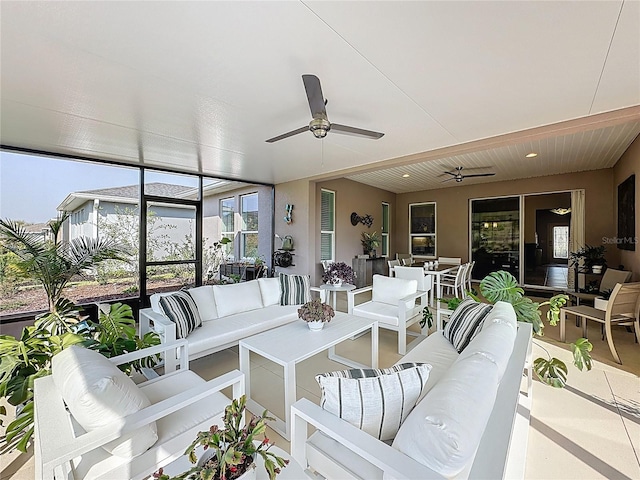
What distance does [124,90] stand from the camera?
89.8 inches

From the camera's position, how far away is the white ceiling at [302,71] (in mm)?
1530

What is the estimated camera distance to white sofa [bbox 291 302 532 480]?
0.92m

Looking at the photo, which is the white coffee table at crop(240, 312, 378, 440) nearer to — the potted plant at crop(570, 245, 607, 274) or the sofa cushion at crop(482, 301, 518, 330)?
the sofa cushion at crop(482, 301, 518, 330)

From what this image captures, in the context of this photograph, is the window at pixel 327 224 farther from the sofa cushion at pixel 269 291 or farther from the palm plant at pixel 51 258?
the palm plant at pixel 51 258

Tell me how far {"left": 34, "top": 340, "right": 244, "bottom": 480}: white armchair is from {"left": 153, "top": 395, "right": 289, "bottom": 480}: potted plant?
19.9 inches

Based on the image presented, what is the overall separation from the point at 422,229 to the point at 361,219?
91.6 inches

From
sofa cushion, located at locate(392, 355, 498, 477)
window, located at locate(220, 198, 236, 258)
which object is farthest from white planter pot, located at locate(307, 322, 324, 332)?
window, located at locate(220, 198, 236, 258)

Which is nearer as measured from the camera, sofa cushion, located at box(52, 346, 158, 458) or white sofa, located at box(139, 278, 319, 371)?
sofa cushion, located at box(52, 346, 158, 458)

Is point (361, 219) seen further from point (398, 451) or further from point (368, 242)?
point (398, 451)

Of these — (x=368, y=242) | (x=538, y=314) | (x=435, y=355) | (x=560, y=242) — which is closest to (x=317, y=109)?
(x=435, y=355)

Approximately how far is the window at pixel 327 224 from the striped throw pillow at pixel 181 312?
3978 mm

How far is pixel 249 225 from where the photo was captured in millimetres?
6734

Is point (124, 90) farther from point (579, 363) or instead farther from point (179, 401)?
point (579, 363)

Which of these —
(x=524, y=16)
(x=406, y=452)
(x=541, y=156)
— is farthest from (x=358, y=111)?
(x=541, y=156)
